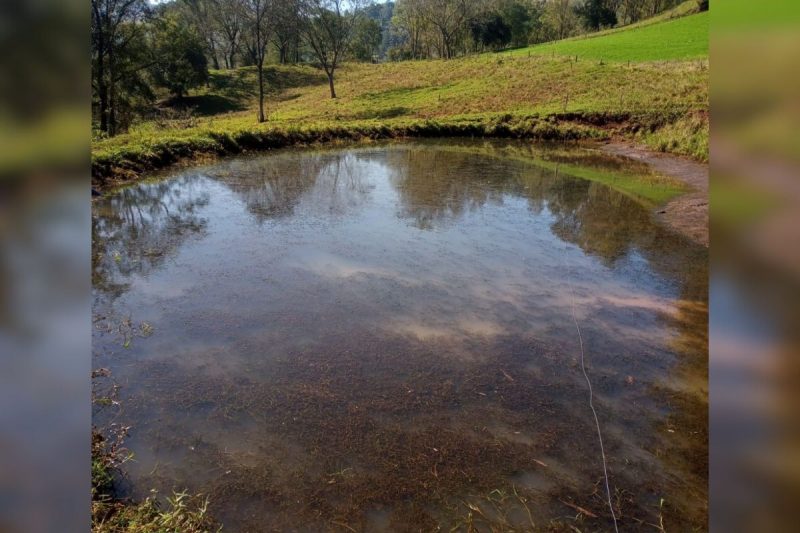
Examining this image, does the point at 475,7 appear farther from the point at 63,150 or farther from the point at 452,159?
the point at 63,150

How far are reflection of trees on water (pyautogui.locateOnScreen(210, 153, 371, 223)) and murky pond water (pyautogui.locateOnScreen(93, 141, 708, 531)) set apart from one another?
3.97 ft

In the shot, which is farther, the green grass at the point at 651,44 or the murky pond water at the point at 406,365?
the green grass at the point at 651,44

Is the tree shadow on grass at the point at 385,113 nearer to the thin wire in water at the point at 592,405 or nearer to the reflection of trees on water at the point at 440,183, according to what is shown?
the reflection of trees on water at the point at 440,183

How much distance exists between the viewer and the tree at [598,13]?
6288cm

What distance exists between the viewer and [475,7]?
204 feet

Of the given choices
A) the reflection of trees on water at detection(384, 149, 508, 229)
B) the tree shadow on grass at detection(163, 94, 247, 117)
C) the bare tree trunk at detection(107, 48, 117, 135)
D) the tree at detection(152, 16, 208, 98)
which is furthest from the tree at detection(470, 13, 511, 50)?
the bare tree trunk at detection(107, 48, 117, 135)

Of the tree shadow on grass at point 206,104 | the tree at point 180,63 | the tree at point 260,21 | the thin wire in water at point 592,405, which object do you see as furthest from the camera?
the tree shadow on grass at point 206,104

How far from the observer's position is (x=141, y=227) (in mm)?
12633

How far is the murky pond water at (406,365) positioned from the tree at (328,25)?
2870 centimetres

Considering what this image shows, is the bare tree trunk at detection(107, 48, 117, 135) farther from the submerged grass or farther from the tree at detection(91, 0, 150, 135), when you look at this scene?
Result: the submerged grass

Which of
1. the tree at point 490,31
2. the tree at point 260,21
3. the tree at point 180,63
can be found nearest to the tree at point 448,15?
the tree at point 490,31

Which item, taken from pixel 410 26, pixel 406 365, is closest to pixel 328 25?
pixel 410 26

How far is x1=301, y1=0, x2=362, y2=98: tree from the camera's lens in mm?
38281

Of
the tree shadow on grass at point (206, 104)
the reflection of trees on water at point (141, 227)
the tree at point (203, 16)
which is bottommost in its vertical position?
the reflection of trees on water at point (141, 227)
